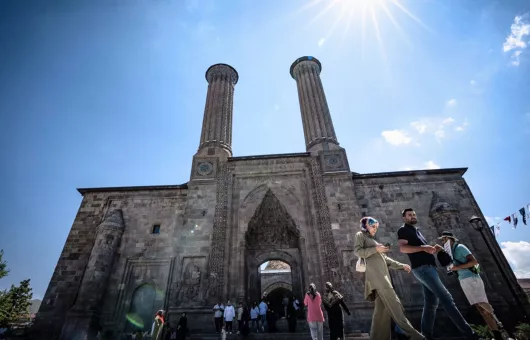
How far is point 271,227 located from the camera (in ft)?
41.0

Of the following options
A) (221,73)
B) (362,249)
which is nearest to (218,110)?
(221,73)

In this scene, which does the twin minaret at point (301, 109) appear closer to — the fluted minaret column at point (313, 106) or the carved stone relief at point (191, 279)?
the fluted minaret column at point (313, 106)

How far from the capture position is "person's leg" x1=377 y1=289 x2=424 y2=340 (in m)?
2.64

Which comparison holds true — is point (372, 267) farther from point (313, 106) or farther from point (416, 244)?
point (313, 106)

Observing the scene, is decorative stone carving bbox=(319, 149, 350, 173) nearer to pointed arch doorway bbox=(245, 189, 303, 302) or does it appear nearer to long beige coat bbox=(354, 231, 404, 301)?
pointed arch doorway bbox=(245, 189, 303, 302)

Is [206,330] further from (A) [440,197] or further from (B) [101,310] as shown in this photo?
(A) [440,197]

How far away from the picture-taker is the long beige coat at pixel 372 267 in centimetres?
303

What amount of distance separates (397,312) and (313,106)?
46.1 ft

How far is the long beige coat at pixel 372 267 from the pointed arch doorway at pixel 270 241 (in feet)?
28.0

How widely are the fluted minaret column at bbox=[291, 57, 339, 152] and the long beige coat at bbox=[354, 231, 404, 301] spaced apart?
35.5ft

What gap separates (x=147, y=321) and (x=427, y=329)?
10691 mm

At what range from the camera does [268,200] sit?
12617 millimetres

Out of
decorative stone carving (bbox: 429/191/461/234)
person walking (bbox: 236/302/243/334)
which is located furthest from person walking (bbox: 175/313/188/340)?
decorative stone carving (bbox: 429/191/461/234)

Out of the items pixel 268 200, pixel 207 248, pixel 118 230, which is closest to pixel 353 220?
pixel 268 200
